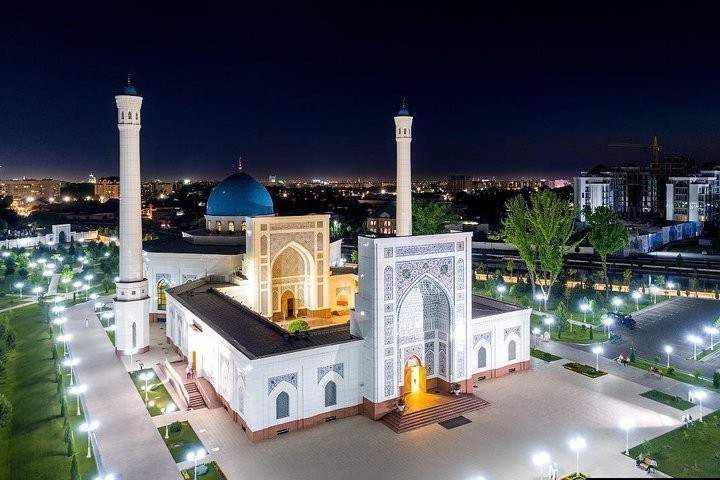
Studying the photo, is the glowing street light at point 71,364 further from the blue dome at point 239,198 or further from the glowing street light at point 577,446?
the glowing street light at point 577,446

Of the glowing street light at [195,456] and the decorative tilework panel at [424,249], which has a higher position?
the decorative tilework panel at [424,249]

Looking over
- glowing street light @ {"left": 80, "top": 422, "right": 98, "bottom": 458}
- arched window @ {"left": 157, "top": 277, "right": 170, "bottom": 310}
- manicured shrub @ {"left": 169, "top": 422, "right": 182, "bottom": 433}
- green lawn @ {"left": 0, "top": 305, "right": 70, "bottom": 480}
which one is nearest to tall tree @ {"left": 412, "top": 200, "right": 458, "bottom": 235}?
arched window @ {"left": 157, "top": 277, "right": 170, "bottom": 310}

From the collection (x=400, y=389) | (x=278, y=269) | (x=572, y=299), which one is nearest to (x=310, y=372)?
(x=400, y=389)

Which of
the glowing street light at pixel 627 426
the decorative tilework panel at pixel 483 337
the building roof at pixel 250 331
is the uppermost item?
the building roof at pixel 250 331

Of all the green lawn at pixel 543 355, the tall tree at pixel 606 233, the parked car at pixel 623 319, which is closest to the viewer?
the green lawn at pixel 543 355

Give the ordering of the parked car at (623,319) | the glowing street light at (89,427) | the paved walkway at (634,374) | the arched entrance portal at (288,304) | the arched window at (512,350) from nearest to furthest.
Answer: the glowing street light at (89,427) → the paved walkway at (634,374) → the arched window at (512,350) → the parked car at (623,319) → the arched entrance portal at (288,304)

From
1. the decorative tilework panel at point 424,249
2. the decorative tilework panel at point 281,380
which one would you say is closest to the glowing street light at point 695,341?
the decorative tilework panel at point 424,249

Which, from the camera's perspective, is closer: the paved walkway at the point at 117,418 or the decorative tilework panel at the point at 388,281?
the paved walkway at the point at 117,418

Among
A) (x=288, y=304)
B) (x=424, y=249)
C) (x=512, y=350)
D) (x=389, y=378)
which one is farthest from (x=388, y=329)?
(x=288, y=304)
